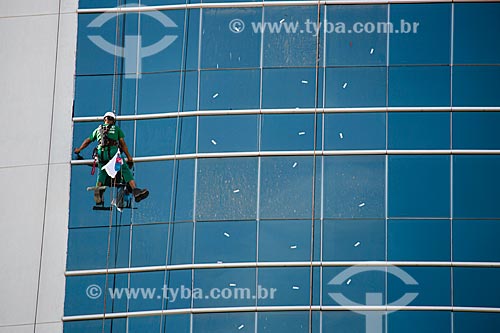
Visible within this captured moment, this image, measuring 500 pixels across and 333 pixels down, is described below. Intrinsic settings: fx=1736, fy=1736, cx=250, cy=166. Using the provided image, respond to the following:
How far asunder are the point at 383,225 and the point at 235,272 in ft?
11.8

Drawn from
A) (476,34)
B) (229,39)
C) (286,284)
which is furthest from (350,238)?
(476,34)

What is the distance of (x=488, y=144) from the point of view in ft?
133

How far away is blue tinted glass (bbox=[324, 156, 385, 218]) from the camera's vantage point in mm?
40250

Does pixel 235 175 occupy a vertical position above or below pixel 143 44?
below

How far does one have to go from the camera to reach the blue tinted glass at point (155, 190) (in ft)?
133

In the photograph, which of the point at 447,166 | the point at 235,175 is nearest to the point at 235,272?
the point at 235,175

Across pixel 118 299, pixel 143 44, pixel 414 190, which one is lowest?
pixel 118 299

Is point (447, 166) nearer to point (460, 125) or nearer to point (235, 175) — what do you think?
point (460, 125)

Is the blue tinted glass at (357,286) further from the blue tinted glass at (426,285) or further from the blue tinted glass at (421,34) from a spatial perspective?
the blue tinted glass at (421,34)

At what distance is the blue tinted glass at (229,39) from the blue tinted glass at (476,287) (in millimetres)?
6969

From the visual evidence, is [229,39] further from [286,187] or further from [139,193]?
[139,193]

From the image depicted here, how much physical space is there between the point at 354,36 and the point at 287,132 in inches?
110

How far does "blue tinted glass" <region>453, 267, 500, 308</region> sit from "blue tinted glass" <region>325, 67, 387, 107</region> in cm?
445

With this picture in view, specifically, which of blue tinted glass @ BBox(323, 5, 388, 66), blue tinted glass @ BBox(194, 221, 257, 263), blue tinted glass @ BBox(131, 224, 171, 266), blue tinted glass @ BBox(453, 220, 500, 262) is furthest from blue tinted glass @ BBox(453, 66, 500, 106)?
blue tinted glass @ BBox(131, 224, 171, 266)
